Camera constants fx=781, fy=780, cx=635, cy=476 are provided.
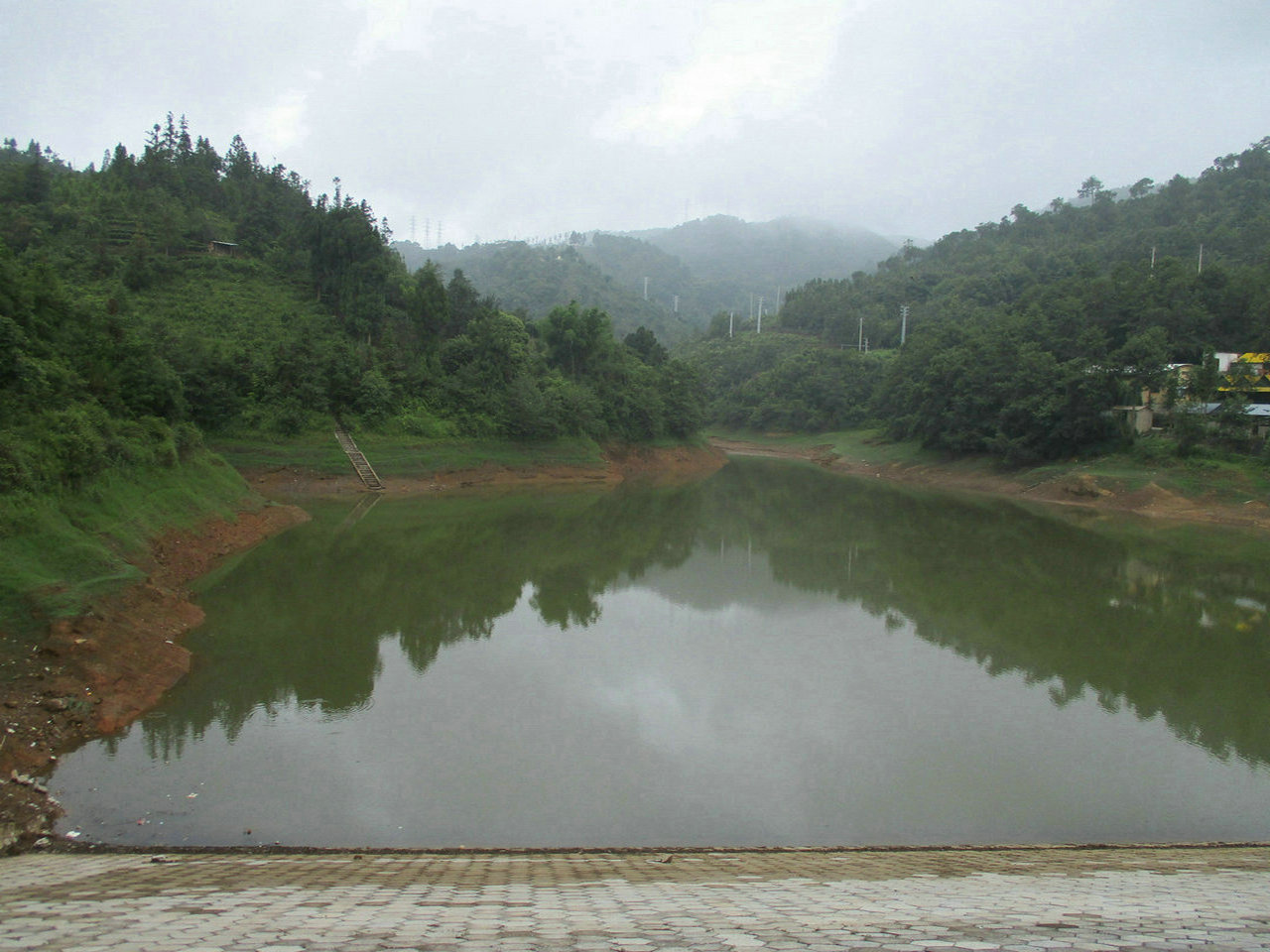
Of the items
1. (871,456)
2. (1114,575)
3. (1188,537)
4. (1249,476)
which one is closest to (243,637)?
(1114,575)

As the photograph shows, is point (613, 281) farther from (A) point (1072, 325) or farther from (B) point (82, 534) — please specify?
(B) point (82, 534)

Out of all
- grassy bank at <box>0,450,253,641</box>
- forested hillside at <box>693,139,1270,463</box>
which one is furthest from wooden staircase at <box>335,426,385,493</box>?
forested hillside at <box>693,139,1270,463</box>

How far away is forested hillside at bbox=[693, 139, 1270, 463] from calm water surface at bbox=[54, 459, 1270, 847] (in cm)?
1711

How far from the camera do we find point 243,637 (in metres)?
11.4

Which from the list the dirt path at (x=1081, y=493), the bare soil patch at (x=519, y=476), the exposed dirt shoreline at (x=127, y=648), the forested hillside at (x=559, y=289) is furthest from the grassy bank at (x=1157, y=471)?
the forested hillside at (x=559, y=289)

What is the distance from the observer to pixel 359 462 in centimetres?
2969

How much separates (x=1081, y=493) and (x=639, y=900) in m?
31.5

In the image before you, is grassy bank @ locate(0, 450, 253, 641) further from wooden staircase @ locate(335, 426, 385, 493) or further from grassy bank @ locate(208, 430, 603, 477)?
wooden staircase @ locate(335, 426, 385, 493)

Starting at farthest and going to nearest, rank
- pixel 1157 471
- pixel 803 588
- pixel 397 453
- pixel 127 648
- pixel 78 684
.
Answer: pixel 397 453 < pixel 1157 471 < pixel 803 588 < pixel 127 648 < pixel 78 684

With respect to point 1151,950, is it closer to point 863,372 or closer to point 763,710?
point 763,710

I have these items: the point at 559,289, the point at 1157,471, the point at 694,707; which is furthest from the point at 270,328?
the point at 559,289

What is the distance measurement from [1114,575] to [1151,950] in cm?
1671

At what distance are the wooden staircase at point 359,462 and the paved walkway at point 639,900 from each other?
78.6 ft

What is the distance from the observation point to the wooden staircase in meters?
29.2
